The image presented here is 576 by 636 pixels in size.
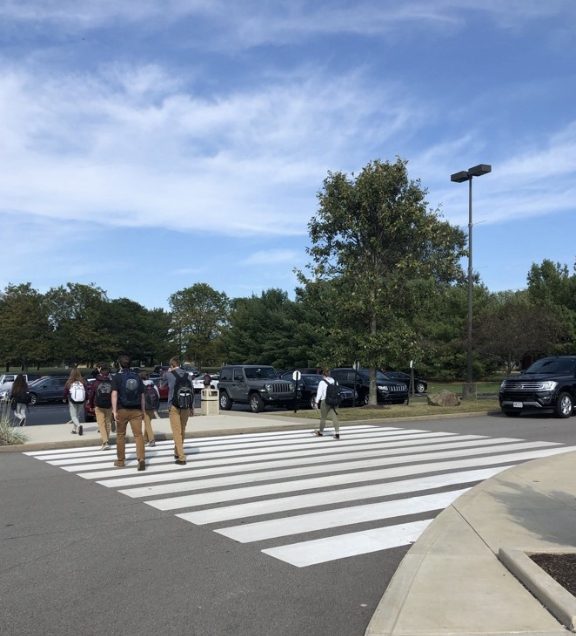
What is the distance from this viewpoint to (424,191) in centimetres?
2339

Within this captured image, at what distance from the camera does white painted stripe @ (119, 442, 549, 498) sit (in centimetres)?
923

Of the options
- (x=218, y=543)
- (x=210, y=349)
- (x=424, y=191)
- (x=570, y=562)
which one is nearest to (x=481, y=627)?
(x=570, y=562)

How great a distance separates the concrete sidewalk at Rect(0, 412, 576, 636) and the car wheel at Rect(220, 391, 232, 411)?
16.9 m

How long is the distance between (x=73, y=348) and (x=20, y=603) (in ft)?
257

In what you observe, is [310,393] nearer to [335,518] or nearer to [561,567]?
[335,518]

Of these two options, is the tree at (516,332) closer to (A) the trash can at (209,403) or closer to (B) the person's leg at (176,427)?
(A) the trash can at (209,403)

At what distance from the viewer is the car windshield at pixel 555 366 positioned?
69.9ft

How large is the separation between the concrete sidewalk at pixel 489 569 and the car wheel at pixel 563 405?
455 inches

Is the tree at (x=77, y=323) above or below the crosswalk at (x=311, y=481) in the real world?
above

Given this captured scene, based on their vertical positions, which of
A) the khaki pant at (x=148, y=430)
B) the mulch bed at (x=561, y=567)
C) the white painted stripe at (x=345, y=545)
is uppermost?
A: the khaki pant at (x=148, y=430)

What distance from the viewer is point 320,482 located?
9.58m

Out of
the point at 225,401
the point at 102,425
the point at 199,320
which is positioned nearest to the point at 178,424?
the point at 102,425

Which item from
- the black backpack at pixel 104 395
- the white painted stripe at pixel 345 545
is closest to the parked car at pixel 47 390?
the black backpack at pixel 104 395

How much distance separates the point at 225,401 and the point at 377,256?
803 cm
